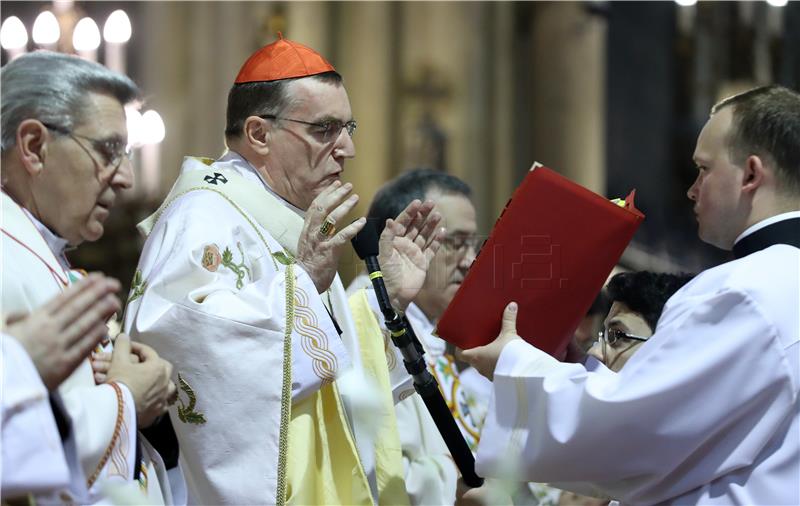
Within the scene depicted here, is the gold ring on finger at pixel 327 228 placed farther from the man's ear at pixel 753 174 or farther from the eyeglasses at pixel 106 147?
the man's ear at pixel 753 174

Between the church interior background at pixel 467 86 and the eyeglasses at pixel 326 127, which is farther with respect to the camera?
the church interior background at pixel 467 86

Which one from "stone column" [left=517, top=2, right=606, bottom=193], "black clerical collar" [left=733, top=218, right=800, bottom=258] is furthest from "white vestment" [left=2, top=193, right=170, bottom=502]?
"stone column" [left=517, top=2, right=606, bottom=193]

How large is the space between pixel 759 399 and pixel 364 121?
358 inches

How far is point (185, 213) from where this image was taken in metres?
3.53

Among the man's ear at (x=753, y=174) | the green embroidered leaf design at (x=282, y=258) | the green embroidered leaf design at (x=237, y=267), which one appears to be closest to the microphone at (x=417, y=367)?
the green embroidered leaf design at (x=282, y=258)

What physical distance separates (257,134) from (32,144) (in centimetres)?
113

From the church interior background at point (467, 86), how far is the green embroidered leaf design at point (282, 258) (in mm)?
7268

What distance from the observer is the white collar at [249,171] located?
3.83 meters

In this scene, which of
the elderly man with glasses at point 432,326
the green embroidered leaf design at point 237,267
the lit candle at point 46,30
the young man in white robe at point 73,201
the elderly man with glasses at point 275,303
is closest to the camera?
the young man in white robe at point 73,201

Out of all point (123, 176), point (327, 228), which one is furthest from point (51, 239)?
point (327, 228)

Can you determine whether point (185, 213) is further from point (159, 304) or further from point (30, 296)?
point (30, 296)

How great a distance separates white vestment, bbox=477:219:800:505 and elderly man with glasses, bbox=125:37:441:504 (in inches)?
30.6

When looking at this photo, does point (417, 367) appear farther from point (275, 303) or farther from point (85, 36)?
point (85, 36)

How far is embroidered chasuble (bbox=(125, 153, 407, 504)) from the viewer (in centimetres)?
325
